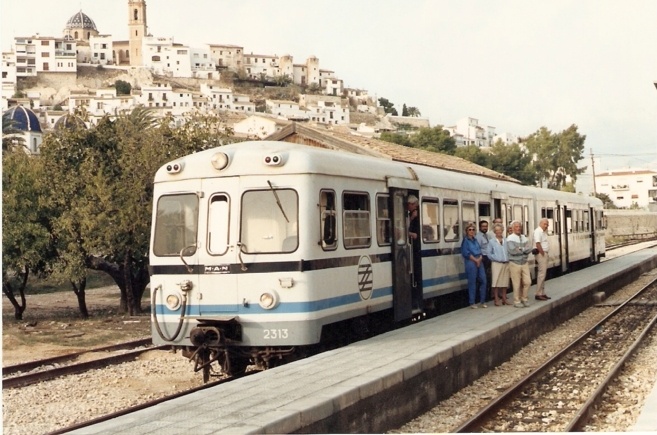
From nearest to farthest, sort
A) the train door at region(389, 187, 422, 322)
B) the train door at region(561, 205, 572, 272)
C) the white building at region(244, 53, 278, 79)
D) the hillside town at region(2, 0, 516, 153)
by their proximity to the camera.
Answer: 1. the train door at region(389, 187, 422, 322)
2. the train door at region(561, 205, 572, 272)
3. the white building at region(244, 53, 278, 79)
4. the hillside town at region(2, 0, 516, 153)

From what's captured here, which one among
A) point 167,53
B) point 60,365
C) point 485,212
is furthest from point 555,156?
point 167,53

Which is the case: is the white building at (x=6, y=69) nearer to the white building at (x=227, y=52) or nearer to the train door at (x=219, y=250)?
the train door at (x=219, y=250)

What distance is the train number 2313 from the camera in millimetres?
9672

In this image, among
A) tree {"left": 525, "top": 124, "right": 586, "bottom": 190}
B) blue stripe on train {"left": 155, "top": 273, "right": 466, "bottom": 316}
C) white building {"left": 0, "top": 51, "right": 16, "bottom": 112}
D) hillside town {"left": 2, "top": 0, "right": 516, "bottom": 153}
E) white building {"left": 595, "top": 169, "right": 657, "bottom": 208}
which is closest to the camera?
blue stripe on train {"left": 155, "top": 273, "right": 466, "bottom": 316}

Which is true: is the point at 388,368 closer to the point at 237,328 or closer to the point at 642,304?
the point at 237,328

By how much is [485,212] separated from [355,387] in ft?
32.0

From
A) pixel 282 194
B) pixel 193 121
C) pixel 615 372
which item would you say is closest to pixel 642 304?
pixel 615 372

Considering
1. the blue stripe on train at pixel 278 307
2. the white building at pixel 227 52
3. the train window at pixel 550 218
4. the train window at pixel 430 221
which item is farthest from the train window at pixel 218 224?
the train window at pixel 550 218

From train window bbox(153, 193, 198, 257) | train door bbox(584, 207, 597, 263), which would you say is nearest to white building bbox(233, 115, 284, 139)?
train door bbox(584, 207, 597, 263)

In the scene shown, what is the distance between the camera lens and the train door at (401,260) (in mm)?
11980

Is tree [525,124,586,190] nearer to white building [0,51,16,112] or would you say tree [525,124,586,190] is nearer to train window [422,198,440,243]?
train window [422,198,440,243]

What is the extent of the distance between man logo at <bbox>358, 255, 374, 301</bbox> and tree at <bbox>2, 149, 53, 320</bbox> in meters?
10.3

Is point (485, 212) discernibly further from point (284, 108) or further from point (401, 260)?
point (284, 108)

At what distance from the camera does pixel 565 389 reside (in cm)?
1032
